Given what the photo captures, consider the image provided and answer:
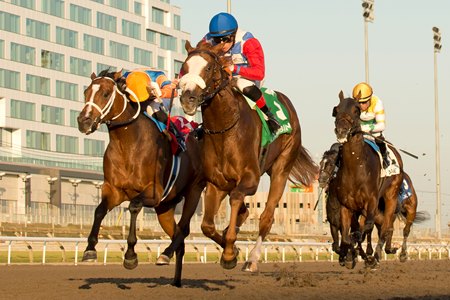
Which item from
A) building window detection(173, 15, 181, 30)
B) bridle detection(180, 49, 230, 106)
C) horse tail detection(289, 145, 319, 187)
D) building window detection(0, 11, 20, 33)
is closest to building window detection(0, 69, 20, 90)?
building window detection(0, 11, 20, 33)

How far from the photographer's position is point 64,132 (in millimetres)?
59438

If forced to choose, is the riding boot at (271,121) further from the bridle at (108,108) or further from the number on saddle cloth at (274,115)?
the bridle at (108,108)

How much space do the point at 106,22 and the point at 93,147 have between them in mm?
7522

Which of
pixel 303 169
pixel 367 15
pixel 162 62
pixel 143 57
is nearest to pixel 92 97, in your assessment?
pixel 303 169

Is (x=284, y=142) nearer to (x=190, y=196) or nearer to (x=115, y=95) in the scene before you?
(x=190, y=196)

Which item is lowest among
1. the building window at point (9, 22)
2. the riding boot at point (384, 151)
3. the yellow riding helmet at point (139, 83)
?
the riding boot at point (384, 151)

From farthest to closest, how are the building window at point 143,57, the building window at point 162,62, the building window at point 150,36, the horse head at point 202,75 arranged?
1. the building window at point 162,62
2. the building window at point 150,36
3. the building window at point 143,57
4. the horse head at point 202,75

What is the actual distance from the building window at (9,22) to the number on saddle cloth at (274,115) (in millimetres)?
45010

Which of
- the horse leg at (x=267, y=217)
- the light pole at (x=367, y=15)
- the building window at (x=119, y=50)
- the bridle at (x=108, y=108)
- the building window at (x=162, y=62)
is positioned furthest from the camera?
the building window at (x=162, y=62)

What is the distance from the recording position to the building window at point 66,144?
58.6 metres

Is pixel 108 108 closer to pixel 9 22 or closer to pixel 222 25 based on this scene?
pixel 222 25

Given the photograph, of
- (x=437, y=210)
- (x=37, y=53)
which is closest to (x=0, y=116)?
(x=37, y=53)

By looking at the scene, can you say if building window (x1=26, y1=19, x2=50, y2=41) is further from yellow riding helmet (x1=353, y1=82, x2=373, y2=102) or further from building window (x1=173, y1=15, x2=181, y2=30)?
yellow riding helmet (x1=353, y1=82, x2=373, y2=102)

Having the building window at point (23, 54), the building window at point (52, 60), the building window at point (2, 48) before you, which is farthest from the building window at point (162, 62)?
the building window at point (2, 48)
